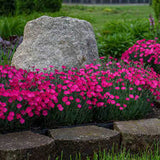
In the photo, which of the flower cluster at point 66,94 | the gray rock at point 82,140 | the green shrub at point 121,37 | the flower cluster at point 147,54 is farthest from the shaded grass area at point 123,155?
the green shrub at point 121,37

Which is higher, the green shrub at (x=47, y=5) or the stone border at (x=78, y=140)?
the green shrub at (x=47, y=5)

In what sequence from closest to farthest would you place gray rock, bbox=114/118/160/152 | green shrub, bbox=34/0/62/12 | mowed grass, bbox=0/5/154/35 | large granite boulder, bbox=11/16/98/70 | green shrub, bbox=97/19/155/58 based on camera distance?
gray rock, bbox=114/118/160/152 < large granite boulder, bbox=11/16/98/70 < green shrub, bbox=97/19/155/58 < mowed grass, bbox=0/5/154/35 < green shrub, bbox=34/0/62/12

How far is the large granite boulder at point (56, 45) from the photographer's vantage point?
159 inches

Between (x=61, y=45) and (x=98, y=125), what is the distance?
1512 millimetres

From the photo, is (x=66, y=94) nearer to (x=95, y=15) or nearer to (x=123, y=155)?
(x=123, y=155)

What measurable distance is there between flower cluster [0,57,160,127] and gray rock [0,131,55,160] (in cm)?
16

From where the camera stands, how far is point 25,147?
7.72ft

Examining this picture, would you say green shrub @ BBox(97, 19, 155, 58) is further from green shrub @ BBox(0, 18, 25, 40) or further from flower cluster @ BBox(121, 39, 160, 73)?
green shrub @ BBox(0, 18, 25, 40)

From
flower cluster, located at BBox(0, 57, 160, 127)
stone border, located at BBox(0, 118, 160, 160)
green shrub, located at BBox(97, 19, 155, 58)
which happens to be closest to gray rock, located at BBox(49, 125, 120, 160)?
stone border, located at BBox(0, 118, 160, 160)

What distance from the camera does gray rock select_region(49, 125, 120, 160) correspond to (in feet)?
8.52

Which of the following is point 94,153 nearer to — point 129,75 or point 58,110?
point 58,110

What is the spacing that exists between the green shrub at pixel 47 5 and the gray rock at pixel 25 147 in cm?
776

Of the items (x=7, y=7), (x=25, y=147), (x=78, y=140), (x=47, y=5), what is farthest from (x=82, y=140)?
(x=7, y=7)

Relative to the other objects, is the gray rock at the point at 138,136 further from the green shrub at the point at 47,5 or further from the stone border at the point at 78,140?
the green shrub at the point at 47,5
